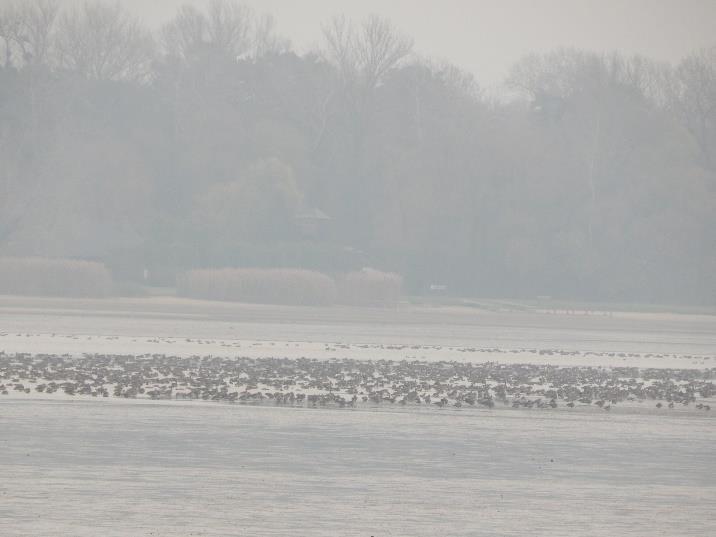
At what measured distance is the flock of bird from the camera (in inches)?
1294

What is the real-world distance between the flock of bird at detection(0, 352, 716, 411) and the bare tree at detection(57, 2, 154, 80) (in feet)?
271

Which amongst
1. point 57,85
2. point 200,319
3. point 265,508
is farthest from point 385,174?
point 265,508

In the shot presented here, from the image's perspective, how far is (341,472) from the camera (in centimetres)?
2295

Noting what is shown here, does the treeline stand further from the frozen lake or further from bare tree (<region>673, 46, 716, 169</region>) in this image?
the frozen lake

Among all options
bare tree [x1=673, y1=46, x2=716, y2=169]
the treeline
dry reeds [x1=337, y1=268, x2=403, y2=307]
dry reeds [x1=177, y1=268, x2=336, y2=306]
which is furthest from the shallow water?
bare tree [x1=673, y1=46, x2=716, y2=169]

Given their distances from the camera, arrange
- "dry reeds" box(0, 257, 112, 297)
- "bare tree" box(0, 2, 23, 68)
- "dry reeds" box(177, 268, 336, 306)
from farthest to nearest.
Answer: "bare tree" box(0, 2, 23, 68) → "dry reeds" box(177, 268, 336, 306) → "dry reeds" box(0, 257, 112, 297)

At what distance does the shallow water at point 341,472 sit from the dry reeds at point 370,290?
199 feet

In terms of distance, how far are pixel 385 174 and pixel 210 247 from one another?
17656mm

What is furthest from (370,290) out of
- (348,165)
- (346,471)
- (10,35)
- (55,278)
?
(346,471)

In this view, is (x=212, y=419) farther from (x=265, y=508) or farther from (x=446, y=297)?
(x=446, y=297)

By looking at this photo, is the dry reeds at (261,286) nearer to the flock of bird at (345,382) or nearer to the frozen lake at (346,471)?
the flock of bird at (345,382)

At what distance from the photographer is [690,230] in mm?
108000

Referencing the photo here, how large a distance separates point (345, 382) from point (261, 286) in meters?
52.5

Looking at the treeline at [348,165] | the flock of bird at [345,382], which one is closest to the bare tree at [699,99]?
the treeline at [348,165]
